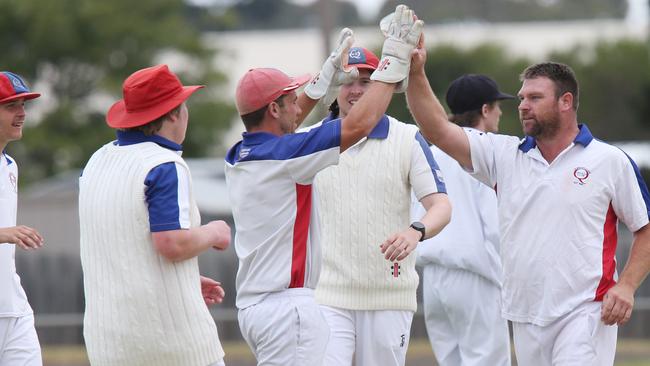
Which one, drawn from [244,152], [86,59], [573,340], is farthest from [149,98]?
[86,59]


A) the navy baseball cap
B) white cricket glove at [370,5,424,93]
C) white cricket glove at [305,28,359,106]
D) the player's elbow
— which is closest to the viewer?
the player's elbow

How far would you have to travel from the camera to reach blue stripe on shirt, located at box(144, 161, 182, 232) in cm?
554

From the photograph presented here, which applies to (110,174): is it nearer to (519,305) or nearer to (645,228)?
(519,305)

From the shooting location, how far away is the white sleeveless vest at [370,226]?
279 inches

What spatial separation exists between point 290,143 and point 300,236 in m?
0.50

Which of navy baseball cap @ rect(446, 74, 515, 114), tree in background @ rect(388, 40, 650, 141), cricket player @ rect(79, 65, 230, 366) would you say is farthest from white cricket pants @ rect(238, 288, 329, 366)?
tree in background @ rect(388, 40, 650, 141)

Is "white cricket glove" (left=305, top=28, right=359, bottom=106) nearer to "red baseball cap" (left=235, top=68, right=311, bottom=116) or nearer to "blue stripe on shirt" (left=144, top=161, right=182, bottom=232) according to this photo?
"red baseball cap" (left=235, top=68, right=311, bottom=116)

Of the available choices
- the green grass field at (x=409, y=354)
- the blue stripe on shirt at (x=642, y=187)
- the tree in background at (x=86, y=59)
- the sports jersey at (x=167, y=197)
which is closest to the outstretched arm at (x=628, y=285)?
the blue stripe on shirt at (x=642, y=187)

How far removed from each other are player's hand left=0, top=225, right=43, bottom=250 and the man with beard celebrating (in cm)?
Result: 209

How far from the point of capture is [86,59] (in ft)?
95.3

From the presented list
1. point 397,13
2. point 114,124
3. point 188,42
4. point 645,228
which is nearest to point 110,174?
point 114,124

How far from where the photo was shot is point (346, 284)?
7.11 meters

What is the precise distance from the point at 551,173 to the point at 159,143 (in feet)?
7.01

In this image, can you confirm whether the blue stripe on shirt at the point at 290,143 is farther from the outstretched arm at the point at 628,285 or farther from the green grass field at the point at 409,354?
the green grass field at the point at 409,354
